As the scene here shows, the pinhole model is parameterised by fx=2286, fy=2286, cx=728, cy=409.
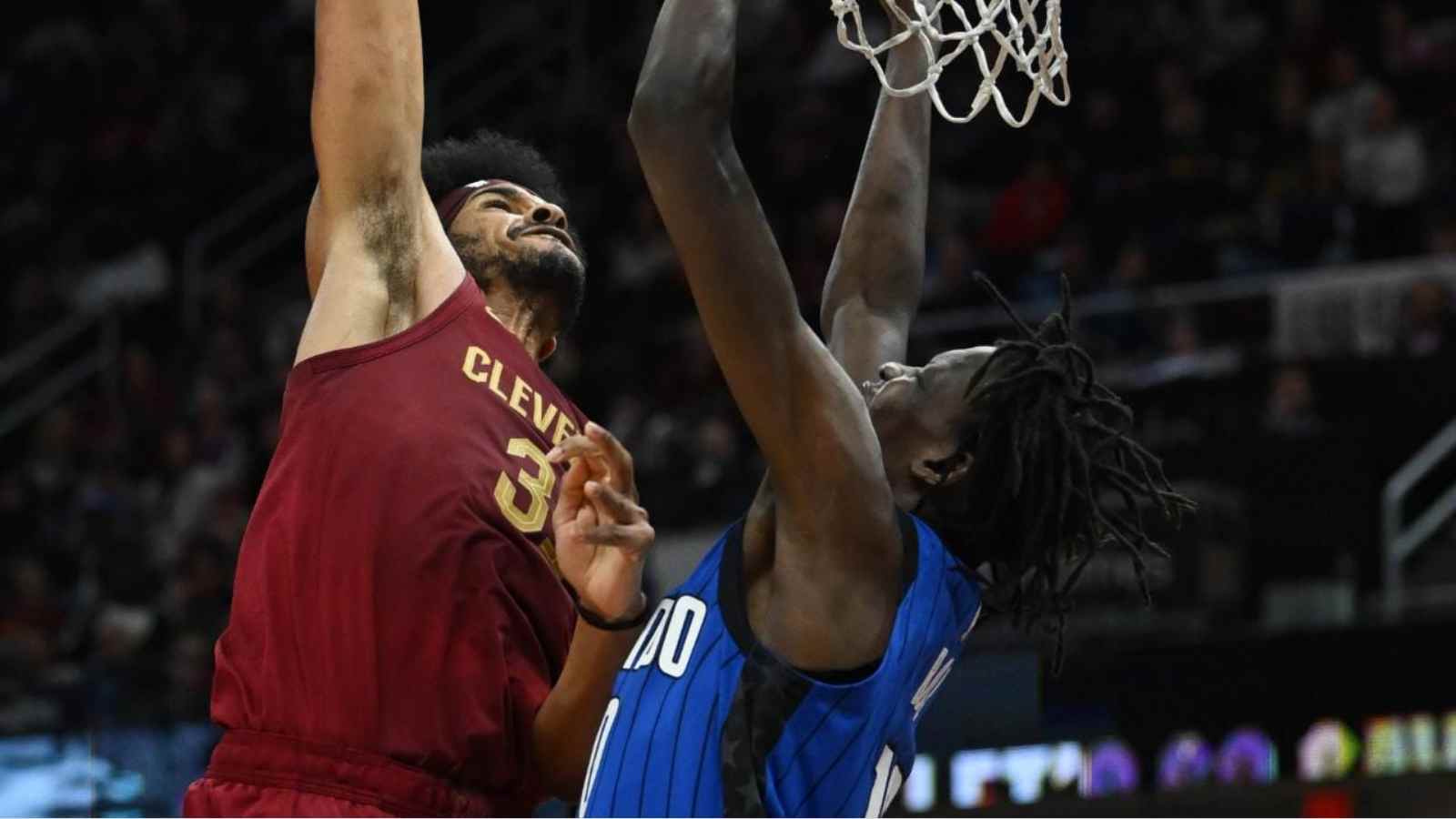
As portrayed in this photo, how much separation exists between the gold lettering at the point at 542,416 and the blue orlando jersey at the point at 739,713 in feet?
2.00

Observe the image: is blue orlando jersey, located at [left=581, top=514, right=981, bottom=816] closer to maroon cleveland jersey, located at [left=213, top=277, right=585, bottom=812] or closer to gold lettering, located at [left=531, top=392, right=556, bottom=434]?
maroon cleveland jersey, located at [left=213, top=277, right=585, bottom=812]

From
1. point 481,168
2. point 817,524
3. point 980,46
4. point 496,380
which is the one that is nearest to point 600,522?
point 817,524

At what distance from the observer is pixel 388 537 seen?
10.8 ft

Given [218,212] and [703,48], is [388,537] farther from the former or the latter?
[218,212]

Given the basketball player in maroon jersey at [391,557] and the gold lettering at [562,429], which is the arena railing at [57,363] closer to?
the gold lettering at [562,429]

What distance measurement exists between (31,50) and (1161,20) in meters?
7.17

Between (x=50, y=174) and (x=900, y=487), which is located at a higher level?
(x=50, y=174)

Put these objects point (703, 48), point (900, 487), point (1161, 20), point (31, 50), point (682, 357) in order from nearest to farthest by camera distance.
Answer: point (703, 48) < point (900, 487) < point (682, 357) < point (1161, 20) < point (31, 50)

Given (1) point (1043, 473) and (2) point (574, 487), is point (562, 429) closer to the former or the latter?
(2) point (574, 487)

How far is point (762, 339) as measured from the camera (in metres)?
2.82

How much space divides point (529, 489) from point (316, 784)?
55 cm

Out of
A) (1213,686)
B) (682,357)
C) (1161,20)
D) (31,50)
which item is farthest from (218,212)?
(1213,686)

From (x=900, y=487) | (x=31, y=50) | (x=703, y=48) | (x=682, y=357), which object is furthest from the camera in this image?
(x=31, y=50)

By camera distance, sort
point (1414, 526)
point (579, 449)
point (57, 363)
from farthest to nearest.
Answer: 1. point (57, 363)
2. point (1414, 526)
3. point (579, 449)
